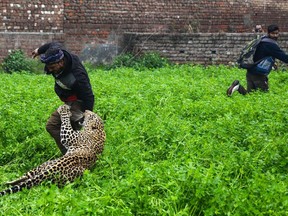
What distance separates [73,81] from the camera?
7023 mm

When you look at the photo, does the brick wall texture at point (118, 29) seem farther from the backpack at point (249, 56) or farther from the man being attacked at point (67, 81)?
the man being attacked at point (67, 81)

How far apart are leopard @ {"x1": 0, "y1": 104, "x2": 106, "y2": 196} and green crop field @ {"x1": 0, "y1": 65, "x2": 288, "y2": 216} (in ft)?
0.39

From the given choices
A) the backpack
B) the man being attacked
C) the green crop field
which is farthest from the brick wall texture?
the man being attacked

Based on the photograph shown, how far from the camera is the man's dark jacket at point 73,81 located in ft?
23.1

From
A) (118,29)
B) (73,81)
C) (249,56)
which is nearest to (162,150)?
(73,81)

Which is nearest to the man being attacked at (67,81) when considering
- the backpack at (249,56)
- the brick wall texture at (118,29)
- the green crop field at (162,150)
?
the green crop field at (162,150)

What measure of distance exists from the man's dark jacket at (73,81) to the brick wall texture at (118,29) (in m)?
10.7

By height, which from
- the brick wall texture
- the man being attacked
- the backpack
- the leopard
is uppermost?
the man being attacked

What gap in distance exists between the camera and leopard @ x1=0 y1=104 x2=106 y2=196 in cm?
624

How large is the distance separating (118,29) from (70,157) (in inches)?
530

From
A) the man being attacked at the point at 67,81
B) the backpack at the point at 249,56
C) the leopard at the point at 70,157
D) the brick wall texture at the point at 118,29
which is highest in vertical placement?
the man being attacked at the point at 67,81

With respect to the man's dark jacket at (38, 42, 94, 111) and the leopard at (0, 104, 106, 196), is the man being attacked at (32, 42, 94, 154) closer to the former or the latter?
the man's dark jacket at (38, 42, 94, 111)

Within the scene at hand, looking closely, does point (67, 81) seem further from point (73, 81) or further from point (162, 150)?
point (162, 150)

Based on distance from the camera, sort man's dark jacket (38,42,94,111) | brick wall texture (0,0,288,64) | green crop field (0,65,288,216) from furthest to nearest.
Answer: brick wall texture (0,0,288,64)
man's dark jacket (38,42,94,111)
green crop field (0,65,288,216)
